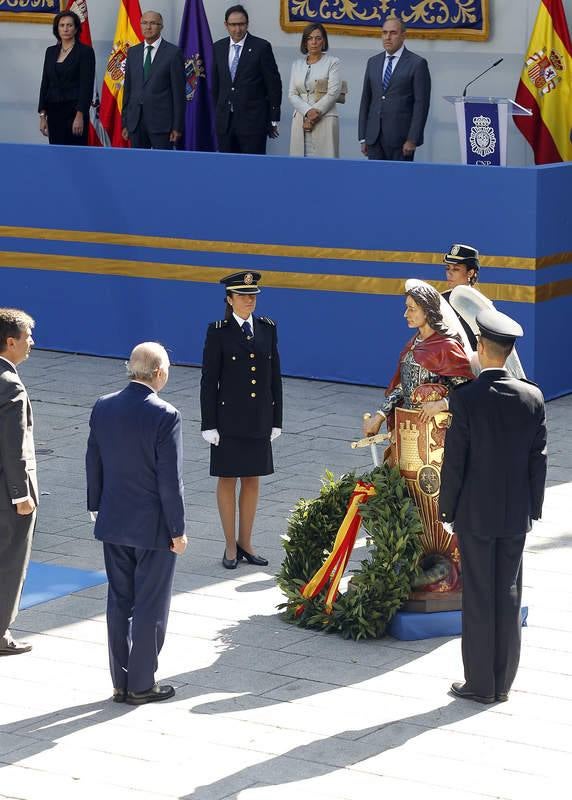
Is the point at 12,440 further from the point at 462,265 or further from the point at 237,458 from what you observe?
the point at 462,265

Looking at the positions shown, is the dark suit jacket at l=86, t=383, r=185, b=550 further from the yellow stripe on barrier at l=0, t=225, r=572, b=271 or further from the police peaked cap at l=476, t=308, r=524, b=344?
the yellow stripe on barrier at l=0, t=225, r=572, b=271

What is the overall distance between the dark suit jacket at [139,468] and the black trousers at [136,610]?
11 cm

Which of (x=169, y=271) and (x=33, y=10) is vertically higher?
(x=33, y=10)

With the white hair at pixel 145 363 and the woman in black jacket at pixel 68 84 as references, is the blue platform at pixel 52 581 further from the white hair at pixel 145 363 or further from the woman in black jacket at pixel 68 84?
the woman in black jacket at pixel 68 84

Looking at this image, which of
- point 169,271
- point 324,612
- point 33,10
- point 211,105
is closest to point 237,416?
point 324,612

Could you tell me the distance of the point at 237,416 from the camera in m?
9.98

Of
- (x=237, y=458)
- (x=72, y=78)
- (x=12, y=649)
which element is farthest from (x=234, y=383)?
(x=72, y=78)

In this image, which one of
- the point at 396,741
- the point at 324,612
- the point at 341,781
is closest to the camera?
the point at 341,781

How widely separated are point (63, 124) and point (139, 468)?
11540 mm

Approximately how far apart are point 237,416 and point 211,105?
9.54 m

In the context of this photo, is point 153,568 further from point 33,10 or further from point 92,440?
point 33,10

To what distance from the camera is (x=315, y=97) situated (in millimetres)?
17062

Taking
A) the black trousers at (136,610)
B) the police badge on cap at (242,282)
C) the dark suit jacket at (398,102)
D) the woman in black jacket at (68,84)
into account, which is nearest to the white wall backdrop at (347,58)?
the dark suit jacket at (398,102)

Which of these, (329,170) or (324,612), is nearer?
(324,612)
